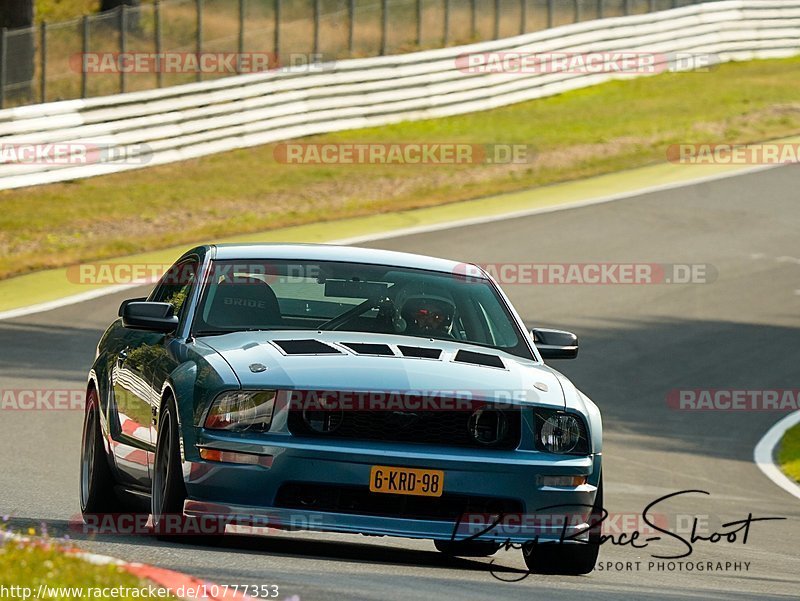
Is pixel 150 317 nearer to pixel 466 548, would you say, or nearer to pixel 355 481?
pixel 355 481

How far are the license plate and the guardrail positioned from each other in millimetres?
17972

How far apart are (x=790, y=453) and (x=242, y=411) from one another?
918 cm

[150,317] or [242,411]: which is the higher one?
[150,317]

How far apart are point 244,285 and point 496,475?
75.4 inches

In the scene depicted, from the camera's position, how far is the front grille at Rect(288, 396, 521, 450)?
23.4 ft

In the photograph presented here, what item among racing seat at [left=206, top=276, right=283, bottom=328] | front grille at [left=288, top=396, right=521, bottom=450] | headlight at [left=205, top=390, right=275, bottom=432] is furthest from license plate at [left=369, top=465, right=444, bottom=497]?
racing seat at [left=206, top=276, right=283, bottom=328]

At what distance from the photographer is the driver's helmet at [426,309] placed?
8.38 m

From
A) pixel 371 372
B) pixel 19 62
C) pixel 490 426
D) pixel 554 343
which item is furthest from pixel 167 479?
pixel 19 62

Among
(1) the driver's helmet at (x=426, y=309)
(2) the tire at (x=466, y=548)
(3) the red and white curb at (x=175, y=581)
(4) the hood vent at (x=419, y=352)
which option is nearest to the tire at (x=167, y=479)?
(3) the red and white curb at (x=175, y=581)

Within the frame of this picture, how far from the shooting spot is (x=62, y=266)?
21016 millimetres

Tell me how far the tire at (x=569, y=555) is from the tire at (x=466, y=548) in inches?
7.5

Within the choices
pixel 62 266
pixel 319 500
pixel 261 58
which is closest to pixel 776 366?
pixel 62 266

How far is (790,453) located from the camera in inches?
599

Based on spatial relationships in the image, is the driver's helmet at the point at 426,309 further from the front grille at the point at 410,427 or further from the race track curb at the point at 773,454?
the race track curb at the point at 773,454
